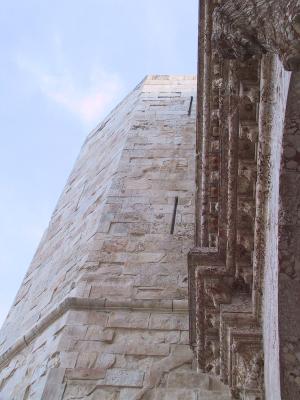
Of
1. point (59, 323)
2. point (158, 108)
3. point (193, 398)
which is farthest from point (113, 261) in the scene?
point (158, 108)

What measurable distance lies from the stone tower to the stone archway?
1.31m

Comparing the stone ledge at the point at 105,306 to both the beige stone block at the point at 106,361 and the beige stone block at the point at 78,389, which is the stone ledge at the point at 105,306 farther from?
the beige stone block at the point at 78,389

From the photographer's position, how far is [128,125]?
9422mm

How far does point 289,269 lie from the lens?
117 inches

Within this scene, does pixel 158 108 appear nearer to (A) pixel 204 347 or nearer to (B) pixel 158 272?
(B) pixel 158 272

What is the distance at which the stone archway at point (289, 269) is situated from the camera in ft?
9.55

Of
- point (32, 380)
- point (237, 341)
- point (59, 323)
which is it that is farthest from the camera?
point (59, 323)

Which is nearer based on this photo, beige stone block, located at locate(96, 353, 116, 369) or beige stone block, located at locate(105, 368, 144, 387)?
beige stone block, located at locate(105, 368, 144, 387)

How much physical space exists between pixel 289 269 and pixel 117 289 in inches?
103

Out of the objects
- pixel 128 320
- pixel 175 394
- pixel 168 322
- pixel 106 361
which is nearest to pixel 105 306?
pixel 128 320

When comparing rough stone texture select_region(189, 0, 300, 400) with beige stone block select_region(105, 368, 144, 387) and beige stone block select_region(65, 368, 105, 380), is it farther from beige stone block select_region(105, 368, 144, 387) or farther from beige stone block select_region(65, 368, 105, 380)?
beige stone block select_region(65, 368, 105, 380)

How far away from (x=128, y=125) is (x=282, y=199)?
6.64m

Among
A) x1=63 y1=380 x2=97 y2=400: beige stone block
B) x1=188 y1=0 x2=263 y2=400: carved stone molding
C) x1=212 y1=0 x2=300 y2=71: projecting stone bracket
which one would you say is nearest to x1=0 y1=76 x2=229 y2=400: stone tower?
x1=63 y1=380 x2=97 y2=400: beige stone block

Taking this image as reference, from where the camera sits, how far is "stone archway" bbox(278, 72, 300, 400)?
115 inches
